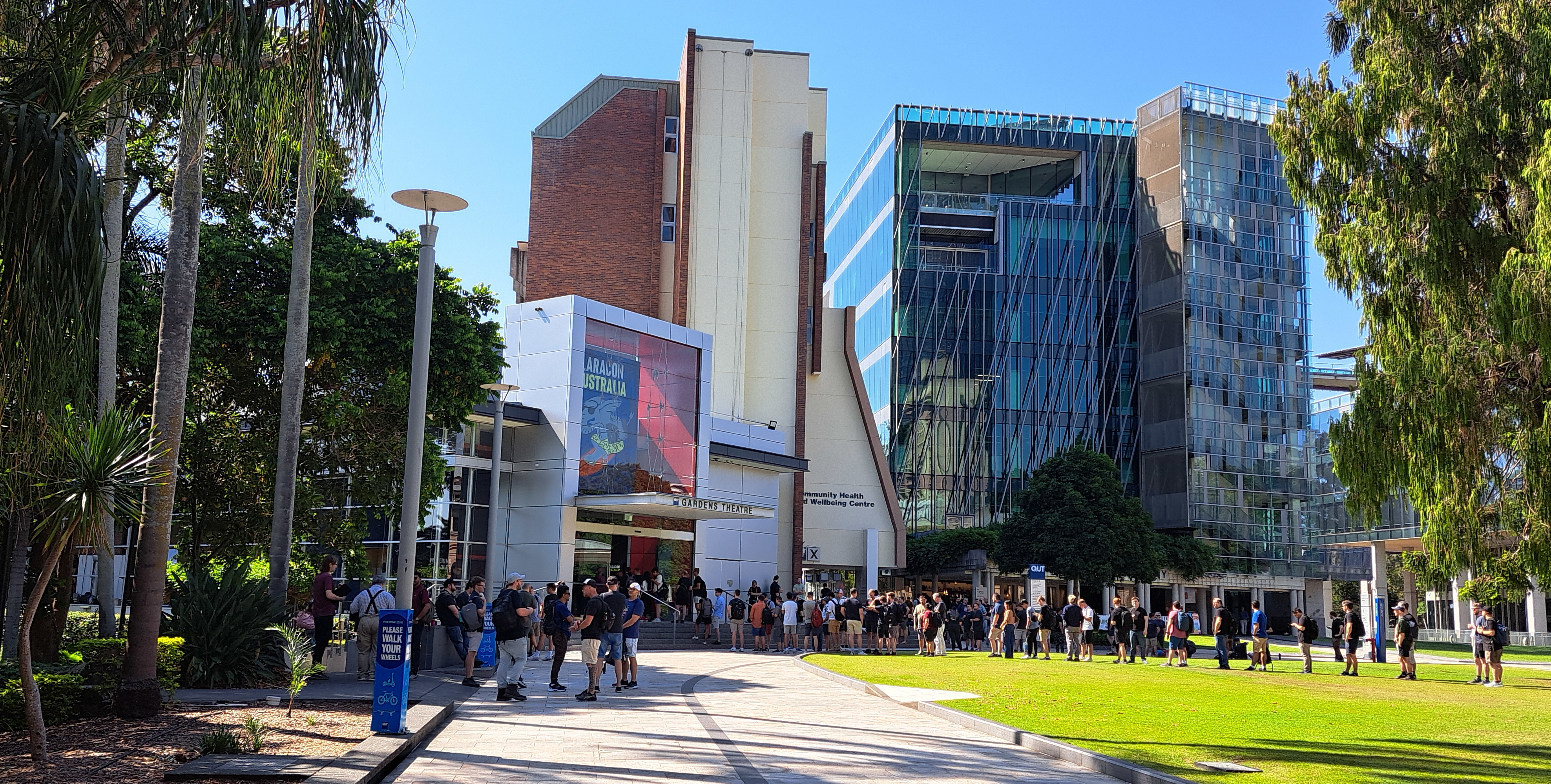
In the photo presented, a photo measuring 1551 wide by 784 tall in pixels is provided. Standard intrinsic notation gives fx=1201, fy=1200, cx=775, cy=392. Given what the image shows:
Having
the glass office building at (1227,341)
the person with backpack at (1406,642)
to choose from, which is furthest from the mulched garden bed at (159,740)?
the glass office building at (1227,341)

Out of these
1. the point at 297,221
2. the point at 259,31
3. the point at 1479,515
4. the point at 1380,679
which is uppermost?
the point at 297,221

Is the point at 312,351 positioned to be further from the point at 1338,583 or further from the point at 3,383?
the point at 1338,583

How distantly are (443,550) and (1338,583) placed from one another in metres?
88.1

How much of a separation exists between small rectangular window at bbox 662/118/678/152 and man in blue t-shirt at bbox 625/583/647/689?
1491 inches

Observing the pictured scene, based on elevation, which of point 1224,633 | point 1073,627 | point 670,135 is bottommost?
point 1073,627

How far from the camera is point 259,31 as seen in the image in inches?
279

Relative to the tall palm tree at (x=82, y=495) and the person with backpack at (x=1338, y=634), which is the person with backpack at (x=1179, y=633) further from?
the tall palm tree at (x=82, y=495)

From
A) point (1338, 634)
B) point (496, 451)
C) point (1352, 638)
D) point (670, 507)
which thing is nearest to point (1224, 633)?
point (1352, 638)

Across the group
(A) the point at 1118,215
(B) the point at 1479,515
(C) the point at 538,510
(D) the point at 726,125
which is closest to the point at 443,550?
(C) the point at 538,510

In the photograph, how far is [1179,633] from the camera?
29.3m

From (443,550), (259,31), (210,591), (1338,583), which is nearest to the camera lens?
(259,31)

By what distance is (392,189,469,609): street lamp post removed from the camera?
57.3 feet

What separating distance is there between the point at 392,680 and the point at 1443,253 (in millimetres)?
14495

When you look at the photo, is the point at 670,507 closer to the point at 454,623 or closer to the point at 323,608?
the point at 454,623
